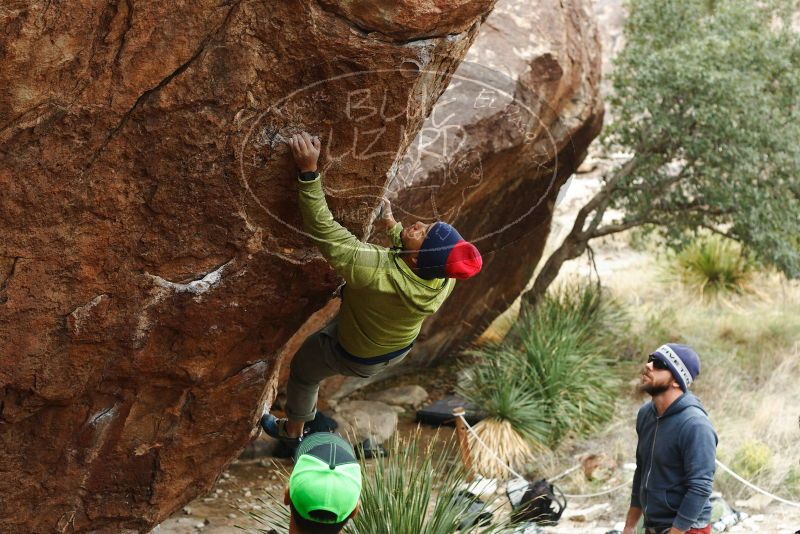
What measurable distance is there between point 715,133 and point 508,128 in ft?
9.90

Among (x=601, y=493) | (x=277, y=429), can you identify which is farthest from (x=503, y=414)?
(x=277, y=429)

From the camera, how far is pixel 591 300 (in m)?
11.1

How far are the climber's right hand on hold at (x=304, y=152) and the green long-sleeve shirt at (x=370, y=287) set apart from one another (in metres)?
0.08

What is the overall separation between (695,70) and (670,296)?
4.51 meters

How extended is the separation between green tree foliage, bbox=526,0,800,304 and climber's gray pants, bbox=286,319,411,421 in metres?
5.76

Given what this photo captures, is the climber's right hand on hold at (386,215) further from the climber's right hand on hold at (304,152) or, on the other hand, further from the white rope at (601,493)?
the white rope at (601,493)

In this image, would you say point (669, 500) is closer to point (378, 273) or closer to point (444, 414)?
point (378, 273)

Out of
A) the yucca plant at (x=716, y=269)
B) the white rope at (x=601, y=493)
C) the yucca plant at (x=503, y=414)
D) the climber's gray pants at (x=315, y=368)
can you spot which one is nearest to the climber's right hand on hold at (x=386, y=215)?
the climber's gray pants at (x=315, y=368)

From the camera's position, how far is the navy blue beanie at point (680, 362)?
4973 millimetres

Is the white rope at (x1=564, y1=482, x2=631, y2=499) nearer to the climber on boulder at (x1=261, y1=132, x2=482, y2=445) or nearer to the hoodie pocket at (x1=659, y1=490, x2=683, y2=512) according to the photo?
the hoodie pocket at (x1=659, y1=490, x2=683, y2=512)

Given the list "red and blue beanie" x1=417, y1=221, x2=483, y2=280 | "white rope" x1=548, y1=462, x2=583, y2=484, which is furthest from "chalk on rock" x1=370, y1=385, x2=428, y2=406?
"red and blue beanie" x1=417, y1=221, x2=483, y2=280

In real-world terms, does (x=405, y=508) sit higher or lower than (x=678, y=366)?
lower

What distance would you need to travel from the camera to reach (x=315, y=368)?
5258 mm

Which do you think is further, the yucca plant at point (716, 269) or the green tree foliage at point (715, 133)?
the yucca plant at point (716, 269)
